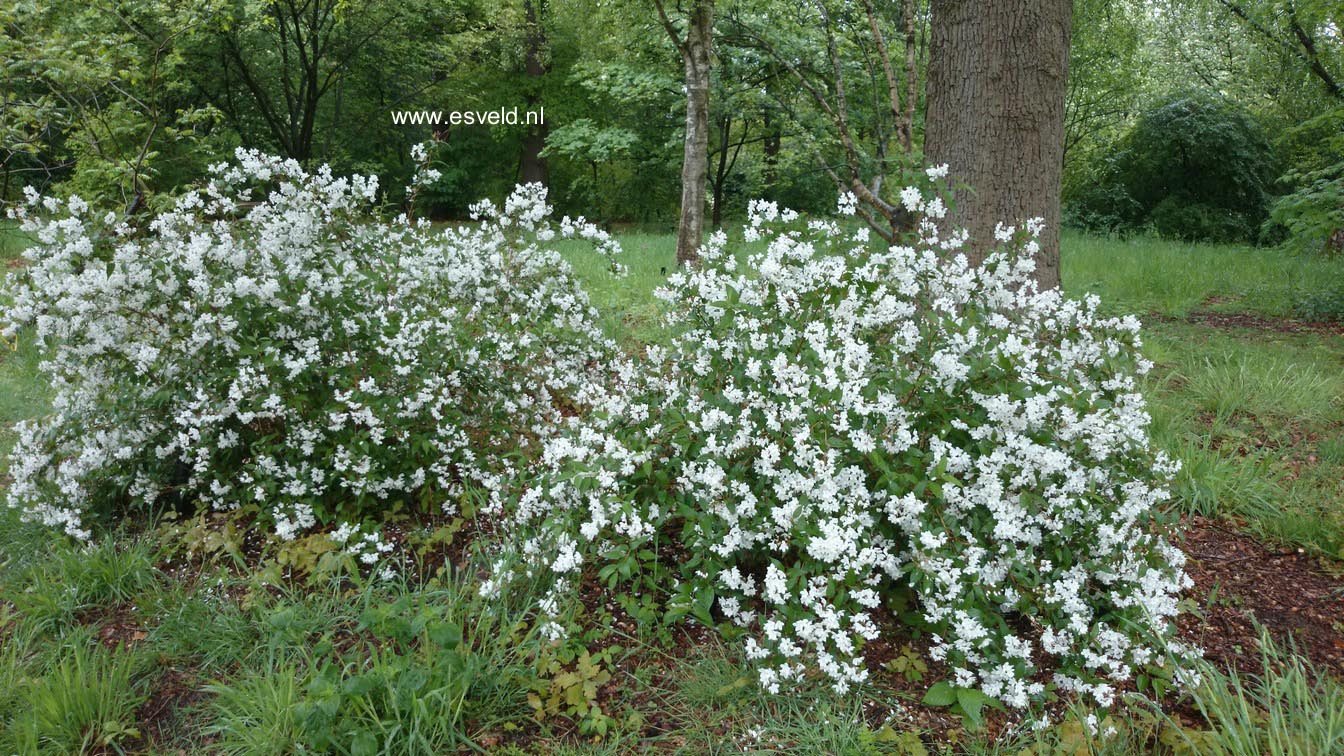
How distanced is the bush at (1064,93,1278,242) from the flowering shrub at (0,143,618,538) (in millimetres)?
15017

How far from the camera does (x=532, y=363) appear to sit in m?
4.04

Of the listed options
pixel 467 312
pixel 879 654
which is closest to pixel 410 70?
pixel 467 312

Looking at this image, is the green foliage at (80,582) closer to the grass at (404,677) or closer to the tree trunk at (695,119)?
the grass at (404,677)

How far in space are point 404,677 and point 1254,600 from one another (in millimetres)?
3067

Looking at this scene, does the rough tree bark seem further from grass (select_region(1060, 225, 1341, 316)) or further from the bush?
the bush

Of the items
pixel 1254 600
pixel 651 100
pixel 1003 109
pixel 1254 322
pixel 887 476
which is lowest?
pixel 1254 600

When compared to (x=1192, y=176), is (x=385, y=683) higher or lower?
lower

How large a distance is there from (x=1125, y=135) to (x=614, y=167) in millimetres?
11335

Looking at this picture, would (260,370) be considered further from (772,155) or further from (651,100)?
(772,155)

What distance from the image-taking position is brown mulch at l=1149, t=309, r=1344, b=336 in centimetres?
693

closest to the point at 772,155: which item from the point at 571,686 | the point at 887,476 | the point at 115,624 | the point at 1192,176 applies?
the point at 1192,176

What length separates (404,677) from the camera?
2252 mm

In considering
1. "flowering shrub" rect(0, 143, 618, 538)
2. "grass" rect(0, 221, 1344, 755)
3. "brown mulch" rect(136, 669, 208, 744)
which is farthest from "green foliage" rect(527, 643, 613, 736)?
"brown mulch" rect(136, 669, 208, 744)

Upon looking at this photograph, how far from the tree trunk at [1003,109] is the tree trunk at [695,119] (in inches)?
159
